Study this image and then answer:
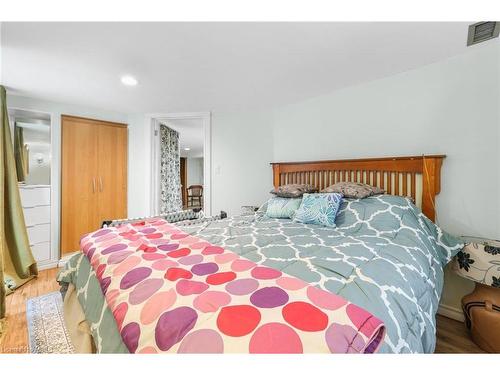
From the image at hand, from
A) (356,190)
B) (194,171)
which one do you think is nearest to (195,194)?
(194,171)

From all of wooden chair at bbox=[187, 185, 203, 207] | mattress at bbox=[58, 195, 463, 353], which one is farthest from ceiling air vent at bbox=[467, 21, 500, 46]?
wooden chair at bbox=[187, 185, 203, 207]

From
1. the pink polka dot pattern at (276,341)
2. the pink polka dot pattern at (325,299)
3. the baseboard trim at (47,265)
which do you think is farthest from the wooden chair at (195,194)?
the pink polka dot pattern at (276,341)

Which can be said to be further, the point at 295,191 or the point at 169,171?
the point at 169,171

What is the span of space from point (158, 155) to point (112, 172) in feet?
2.33

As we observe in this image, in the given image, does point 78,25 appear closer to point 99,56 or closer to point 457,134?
point 99,56

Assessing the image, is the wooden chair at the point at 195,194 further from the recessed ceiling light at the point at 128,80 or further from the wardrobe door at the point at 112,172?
the recessed ceiling light at the point at 128,80

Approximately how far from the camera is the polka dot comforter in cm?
62

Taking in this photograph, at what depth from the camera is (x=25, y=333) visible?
1.78m

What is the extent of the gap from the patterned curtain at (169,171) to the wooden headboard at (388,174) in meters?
2.20

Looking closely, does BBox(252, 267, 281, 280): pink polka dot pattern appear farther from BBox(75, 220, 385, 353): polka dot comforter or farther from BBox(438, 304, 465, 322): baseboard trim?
BBox(438, 304, 465, 322): baseboard trim

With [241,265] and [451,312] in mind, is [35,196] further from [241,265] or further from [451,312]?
[451,312]

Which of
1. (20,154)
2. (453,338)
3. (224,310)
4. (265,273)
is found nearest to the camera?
(224,310)

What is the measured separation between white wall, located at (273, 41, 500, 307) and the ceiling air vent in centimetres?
11
